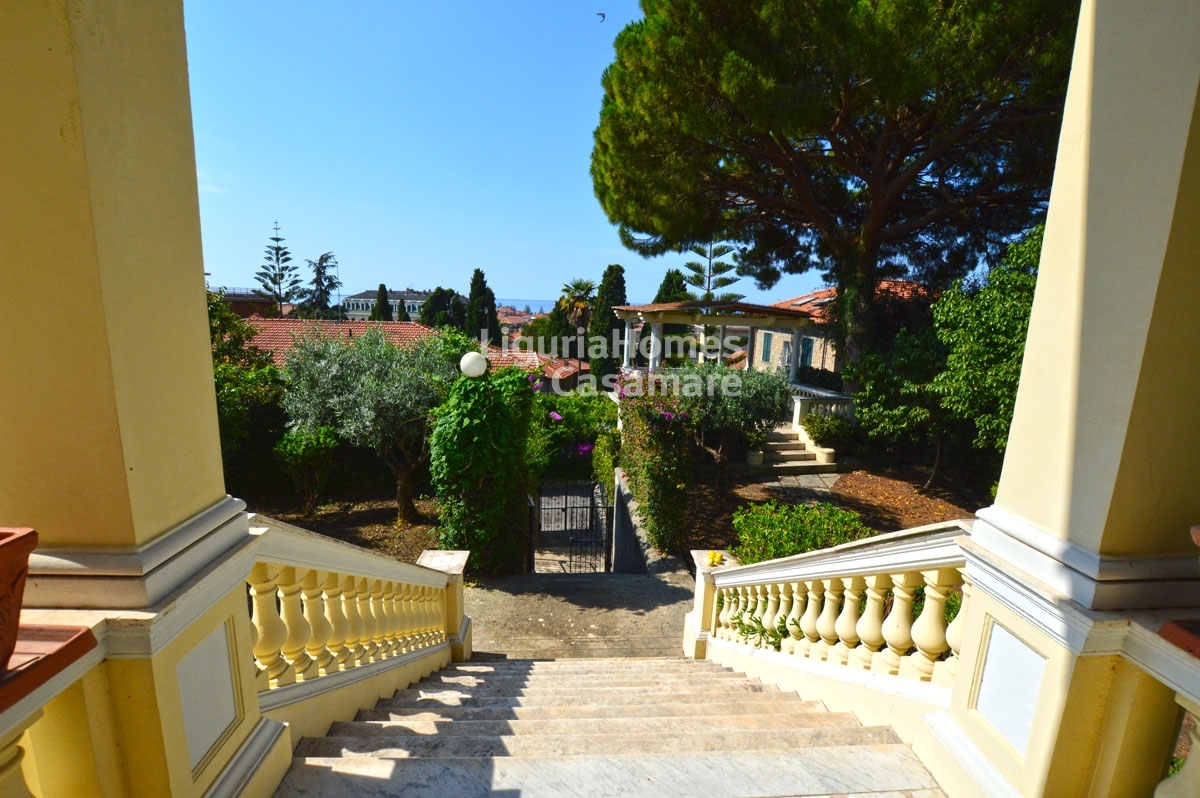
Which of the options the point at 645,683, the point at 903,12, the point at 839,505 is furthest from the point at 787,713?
the point at 903,12

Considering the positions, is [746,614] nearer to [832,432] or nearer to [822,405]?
[832,432]

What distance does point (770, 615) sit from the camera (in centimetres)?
350

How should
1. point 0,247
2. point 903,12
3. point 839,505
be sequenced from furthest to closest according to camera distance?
point 839,505 → point 903,12 → point 0,247

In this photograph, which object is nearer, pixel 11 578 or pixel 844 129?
pixel 11 578

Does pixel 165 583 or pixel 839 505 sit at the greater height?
pixel 165 583

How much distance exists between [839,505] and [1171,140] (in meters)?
10.4

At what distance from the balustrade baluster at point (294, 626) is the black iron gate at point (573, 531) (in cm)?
791

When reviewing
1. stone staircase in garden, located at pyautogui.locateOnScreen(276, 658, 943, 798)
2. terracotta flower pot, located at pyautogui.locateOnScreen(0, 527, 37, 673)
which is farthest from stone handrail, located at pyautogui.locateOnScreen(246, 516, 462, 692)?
terracotta flower pot, located at pyautogui.locateOnScreen(0, 527, 37, 673)

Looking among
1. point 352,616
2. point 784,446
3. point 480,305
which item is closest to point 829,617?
point 352,616

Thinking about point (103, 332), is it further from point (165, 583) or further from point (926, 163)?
point (926, 163)

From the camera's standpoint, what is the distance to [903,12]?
9445mm

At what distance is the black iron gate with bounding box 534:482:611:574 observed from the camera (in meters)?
11.2

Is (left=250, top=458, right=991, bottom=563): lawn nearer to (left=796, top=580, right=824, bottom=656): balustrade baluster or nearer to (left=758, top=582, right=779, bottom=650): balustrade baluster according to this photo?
(left=758, top=582, right=779, bottom=650): balustrade baluster

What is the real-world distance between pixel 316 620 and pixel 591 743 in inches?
45.3
